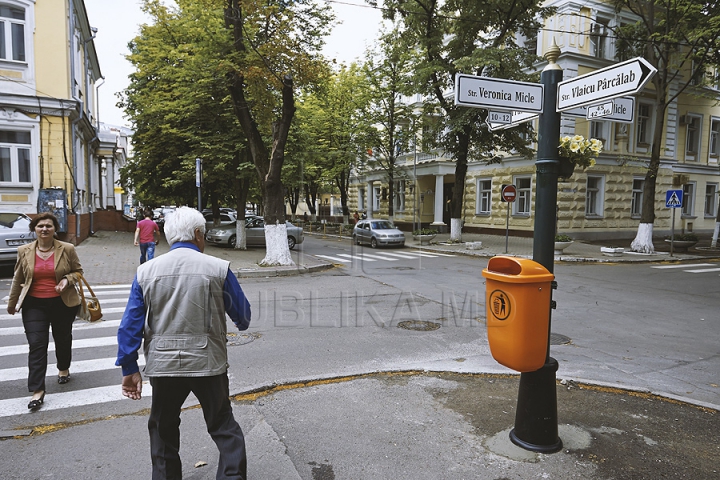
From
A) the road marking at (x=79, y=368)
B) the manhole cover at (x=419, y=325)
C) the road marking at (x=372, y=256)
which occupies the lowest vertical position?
the road marking at (x=372, y=256)

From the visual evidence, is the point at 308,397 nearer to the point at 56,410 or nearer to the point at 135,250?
the point at 56,410

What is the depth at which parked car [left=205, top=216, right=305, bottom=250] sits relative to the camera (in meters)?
21.9

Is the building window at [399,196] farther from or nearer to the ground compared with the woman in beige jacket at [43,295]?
farther from the ground

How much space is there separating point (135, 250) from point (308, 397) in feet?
55.6

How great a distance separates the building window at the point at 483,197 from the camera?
30.3m

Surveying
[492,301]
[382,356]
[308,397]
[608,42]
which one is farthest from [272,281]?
[608,42]

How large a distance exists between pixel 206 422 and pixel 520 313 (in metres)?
2.18

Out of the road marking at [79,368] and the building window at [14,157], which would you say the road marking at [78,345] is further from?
the building window at [14,157]

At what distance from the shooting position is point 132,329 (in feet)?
9.03

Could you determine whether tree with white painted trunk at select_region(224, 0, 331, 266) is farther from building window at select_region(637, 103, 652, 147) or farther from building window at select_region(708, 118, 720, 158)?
building window at select_region(708, 118, 720, 158)

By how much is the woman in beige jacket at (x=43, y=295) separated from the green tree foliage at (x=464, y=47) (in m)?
18.4

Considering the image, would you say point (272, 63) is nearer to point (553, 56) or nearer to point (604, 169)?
point (553, 56)

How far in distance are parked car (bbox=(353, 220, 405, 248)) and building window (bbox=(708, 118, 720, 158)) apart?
76.0 feet

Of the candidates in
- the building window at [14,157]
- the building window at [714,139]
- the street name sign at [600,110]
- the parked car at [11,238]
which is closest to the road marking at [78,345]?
the street name sign at [600,110]
